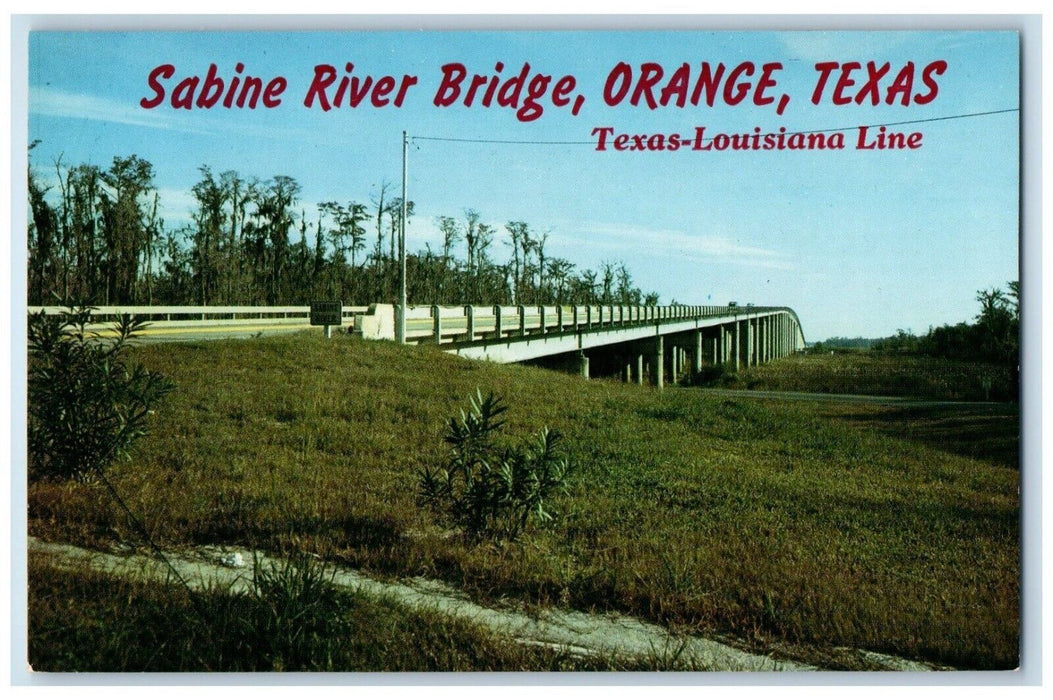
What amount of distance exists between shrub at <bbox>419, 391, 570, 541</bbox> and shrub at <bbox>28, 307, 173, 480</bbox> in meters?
2.28

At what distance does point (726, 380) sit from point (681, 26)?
11114 mm

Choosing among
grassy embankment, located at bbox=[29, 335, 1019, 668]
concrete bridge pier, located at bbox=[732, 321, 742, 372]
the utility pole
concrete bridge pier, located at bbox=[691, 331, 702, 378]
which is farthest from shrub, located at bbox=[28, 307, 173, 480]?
concrete bridge pier, located at bbox=[691, 331, 702, 378]

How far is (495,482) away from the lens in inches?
221

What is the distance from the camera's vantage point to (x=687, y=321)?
15.0 m

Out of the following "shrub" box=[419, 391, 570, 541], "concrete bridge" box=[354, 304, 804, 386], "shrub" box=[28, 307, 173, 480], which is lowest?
"shrub" box=[419, 391, 570, 541]

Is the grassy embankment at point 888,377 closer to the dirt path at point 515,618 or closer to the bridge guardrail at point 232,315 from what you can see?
the dirt path at point 515,618

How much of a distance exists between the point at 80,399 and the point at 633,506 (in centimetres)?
424

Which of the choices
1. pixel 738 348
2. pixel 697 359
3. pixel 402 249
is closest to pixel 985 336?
pixel 402 249

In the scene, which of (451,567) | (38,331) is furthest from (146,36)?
(451,567)

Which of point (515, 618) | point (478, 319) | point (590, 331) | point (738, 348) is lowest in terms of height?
point (515, 618)

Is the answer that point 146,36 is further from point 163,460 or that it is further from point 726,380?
point 726,380

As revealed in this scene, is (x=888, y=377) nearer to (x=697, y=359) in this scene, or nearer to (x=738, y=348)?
(x=738, y=348)

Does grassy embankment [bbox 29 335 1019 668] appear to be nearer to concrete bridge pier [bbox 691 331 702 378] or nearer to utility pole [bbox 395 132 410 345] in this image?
utility pole [bbox 395 132 410 345]

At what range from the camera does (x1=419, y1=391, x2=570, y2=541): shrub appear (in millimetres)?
5531
